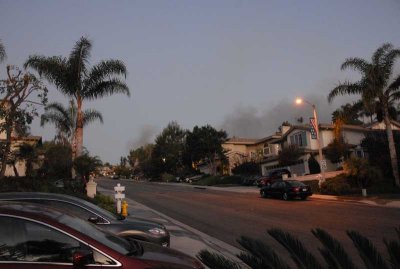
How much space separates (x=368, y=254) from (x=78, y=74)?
23.3 m

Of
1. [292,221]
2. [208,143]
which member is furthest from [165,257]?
[208,143]

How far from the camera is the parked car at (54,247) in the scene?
440 centimetres

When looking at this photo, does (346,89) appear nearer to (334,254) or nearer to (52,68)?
(52,68)

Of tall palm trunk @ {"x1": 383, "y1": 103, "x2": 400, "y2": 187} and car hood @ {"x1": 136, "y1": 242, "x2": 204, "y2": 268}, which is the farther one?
tall palm trunk @ {"x1": 383, "y1": 103, "x2": 400, "y2": 187}

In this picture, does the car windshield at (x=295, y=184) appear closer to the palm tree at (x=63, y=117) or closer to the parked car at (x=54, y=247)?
the palm tree at (x=63, y=117)

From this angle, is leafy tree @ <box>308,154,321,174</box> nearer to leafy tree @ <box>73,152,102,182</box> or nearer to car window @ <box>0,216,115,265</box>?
leafy tree @ <box>73,152,102,182</box>

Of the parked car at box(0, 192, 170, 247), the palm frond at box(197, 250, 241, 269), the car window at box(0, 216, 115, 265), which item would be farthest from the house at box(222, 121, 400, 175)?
the palm frond at box(197, 250, 241, 269)

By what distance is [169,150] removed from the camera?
9019 cm

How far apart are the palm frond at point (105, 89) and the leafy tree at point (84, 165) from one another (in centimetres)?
355

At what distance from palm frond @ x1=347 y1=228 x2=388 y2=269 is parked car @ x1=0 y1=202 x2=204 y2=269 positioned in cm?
193

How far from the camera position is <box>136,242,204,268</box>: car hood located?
4.77 m

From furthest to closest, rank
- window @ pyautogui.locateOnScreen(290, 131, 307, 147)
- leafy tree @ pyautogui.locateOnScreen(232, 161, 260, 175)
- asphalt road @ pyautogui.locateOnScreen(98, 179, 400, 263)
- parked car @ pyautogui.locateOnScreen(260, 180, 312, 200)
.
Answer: leafy tree @ pyautogui.locateOnScreen(232, 161, 260, 175)
window @ pyautogui.locateOnScreen(290, 131, 307, 147)
parked car @ pyautogui.locateOnScreen(260, 180, 312, 200)
asphalt road @ pyautogui.locateOnScreen(98, 179, 400, 263)

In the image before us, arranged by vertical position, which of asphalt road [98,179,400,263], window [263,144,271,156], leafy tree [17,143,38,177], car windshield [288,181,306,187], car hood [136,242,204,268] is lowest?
asphalt road [98,179,400,263]

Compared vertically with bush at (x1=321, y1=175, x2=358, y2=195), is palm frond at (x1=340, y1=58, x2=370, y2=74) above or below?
above
